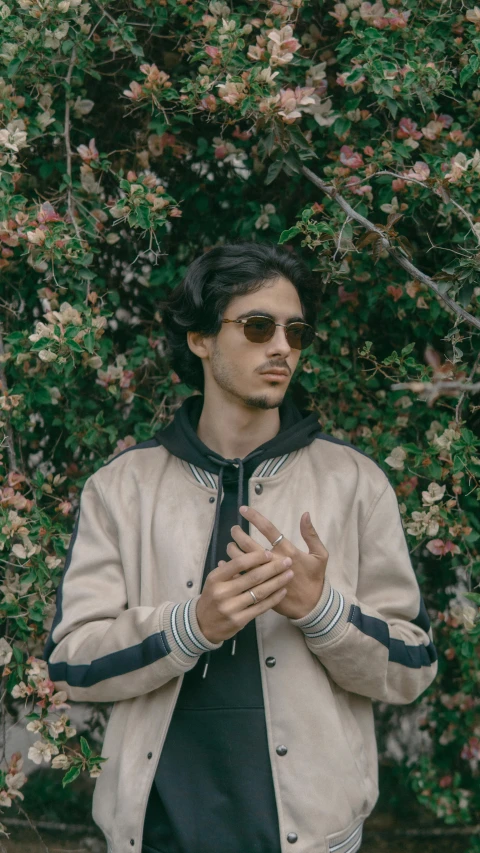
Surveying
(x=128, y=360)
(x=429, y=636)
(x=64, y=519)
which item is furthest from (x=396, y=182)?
(x=64, y=519)

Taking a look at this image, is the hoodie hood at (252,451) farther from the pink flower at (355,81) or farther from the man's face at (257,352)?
the pink flower at (355,81)

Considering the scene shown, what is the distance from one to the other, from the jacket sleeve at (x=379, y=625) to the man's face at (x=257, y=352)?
15.1 inches

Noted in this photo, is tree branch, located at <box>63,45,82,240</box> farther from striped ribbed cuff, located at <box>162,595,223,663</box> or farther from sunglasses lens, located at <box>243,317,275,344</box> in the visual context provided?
striped ribbed cuff, located at <box>162,595,223,663</box>

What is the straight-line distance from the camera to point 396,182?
290cm

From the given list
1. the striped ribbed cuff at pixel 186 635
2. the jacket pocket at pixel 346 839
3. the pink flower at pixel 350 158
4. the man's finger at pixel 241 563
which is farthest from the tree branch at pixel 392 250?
the jacket pocket at pixel 346 839

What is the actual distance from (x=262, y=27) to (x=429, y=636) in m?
1.75

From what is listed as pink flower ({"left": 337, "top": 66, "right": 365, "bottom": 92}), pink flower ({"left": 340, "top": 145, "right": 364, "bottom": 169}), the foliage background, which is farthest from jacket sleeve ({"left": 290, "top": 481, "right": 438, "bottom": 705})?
pink flower ({"left": 337, "top": 66, "right": 365, "bottom": 92})

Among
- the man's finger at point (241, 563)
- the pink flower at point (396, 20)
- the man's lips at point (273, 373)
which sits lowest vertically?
the man's finger at point (241, 563)

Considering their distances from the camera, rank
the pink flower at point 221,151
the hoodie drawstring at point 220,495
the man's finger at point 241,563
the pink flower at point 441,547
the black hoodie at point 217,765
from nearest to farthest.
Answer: the man's finger at point 241,563 → the black hoodie at point 217,765 → the hoodie drawstring at point 220,495 → the pink flower at point 441,547 → the pink flower at point 221,151

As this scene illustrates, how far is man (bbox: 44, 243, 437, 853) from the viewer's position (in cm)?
222

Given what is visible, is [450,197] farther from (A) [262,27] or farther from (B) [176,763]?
(B) [176,763]

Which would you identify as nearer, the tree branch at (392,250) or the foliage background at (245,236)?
the tree branch at (392,250)

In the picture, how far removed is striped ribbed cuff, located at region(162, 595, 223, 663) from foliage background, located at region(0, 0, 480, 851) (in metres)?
0.50

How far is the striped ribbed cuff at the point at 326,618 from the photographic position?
7.27 feet
